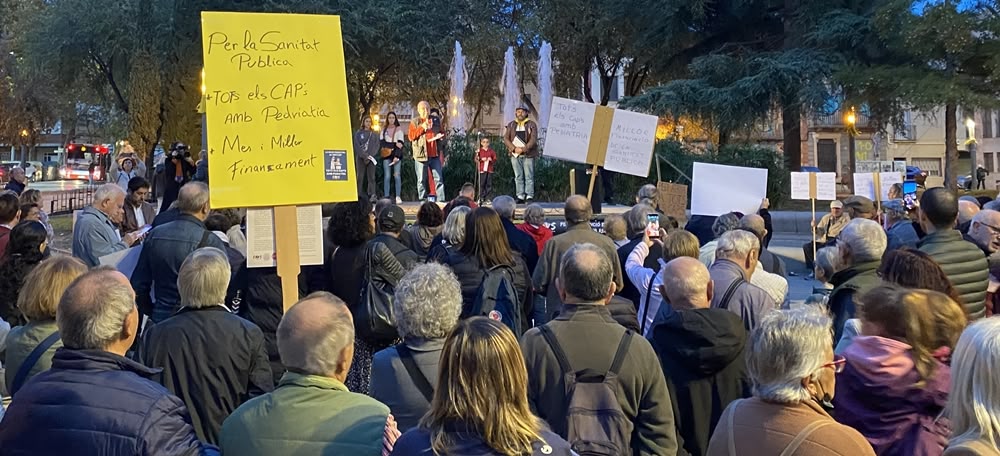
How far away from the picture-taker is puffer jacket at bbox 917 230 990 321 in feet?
15.2

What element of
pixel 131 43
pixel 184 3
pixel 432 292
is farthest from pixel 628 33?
pixel 432 292

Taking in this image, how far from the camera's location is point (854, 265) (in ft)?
14.4

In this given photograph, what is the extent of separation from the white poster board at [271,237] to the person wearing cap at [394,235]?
34 centimetres

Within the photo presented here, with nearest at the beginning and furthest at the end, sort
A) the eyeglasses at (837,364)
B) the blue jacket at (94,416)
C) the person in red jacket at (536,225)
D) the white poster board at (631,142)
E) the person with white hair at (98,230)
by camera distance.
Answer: the blue jacket at (94,416) → the eyeglasses at (837,364) → the person with white hair at (98,230) → the person in red jacket at (536,225) → the white poster board at (631,142)

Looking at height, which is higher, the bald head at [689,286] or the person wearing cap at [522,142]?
the person wearing cap at [522,142]

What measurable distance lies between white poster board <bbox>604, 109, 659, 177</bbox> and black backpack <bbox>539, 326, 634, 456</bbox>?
6.66 m

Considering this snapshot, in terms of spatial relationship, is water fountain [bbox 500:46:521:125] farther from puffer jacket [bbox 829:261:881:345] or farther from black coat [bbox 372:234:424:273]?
puffer jacket [bbox 829:261:881:345]

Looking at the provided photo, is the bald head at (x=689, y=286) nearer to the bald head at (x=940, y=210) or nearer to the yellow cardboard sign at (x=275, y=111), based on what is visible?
the yellow cardboard sign at (x=275, y=111)

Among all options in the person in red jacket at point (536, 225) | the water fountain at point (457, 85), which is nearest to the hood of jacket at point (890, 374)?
the person in red jacket at point (536, 225)

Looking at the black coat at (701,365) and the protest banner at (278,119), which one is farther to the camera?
the protest banner at (278,119)

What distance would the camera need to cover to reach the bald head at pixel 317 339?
2.63m

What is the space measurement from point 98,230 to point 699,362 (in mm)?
4591

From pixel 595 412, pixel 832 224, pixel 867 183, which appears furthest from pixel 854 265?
pixel 867 183

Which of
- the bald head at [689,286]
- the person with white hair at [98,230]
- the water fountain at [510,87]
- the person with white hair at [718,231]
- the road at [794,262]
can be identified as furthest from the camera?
the water fountain at [510,87]
